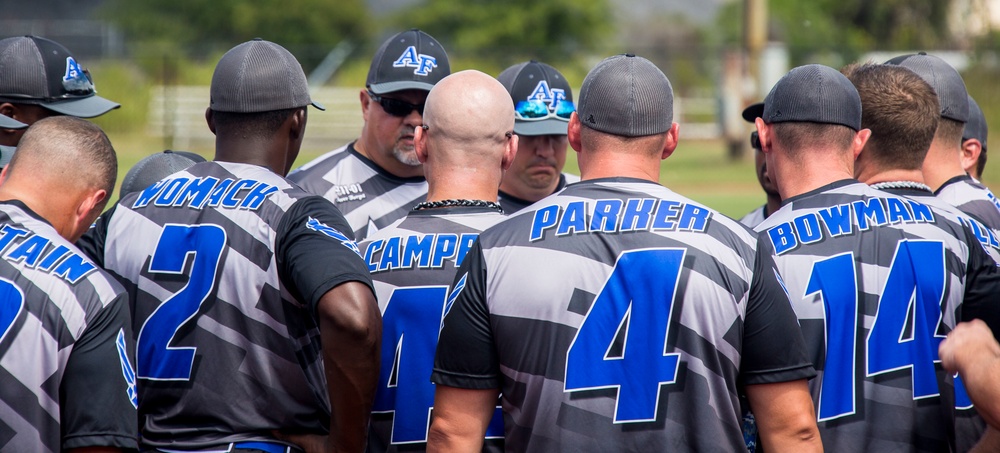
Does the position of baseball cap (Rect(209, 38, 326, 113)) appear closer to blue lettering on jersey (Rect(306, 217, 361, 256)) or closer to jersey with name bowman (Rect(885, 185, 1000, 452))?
blue lettering on jersey (Rect(306, 217, 361, 256))

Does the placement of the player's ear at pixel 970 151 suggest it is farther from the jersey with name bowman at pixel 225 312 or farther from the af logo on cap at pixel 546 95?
the jersey with name bowman at pixel 225 312

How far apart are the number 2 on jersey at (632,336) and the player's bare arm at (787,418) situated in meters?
0.30

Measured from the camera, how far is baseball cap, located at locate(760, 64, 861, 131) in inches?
137

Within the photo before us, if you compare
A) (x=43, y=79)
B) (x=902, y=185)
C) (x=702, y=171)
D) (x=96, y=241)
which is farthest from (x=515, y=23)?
(x=96, y=241)

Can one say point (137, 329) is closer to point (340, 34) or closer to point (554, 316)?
point (554, 316)

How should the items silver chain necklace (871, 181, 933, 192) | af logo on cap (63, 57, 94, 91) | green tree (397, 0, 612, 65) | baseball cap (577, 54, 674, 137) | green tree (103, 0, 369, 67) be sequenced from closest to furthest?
1. baseball cap (577, 54, 674, 137)
2. silver chain necklace (871, 181, 933, 192)
3. af logo on cap (63, 57, 94, 91)
4. green tree (397, 0, 612, 65)
5. green tree (103, 0, 369, 67)

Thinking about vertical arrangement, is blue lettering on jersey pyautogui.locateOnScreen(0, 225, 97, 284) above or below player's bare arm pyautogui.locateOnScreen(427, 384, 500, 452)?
above

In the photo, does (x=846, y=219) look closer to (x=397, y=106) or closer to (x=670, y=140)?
(x=670, y=140)

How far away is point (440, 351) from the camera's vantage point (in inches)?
117

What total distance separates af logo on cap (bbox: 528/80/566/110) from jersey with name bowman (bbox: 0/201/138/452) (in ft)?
10.6

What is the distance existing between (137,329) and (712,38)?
63.0 metres

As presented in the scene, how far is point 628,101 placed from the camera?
3.06m

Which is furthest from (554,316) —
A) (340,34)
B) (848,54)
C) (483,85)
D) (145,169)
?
(340,34)

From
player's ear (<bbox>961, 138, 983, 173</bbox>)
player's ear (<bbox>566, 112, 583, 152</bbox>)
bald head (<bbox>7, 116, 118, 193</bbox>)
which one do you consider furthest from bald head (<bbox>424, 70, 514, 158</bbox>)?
player's ear (<bbox>961, 138, 983, 173</bbox>)
